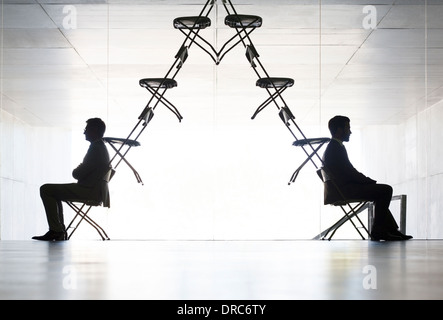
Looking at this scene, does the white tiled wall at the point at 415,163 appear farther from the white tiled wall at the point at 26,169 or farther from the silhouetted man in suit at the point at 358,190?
the white tiled wall at the point at 26,169

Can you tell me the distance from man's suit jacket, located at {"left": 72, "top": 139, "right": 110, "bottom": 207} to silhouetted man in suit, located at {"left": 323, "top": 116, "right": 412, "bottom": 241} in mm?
1731

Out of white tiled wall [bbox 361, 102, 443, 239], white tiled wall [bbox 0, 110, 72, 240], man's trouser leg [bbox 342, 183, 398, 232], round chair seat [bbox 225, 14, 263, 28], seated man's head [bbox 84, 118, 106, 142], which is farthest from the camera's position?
white tiled wall [bbox 361, 102, 443, 239]

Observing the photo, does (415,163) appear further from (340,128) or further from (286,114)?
(286,114)

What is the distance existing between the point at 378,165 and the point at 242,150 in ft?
4.86

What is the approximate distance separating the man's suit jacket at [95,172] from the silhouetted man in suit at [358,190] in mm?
1731

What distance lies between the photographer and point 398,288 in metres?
1.39

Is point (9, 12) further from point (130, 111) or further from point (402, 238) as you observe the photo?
point (402, 238)

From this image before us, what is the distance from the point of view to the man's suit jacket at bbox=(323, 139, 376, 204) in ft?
15.6

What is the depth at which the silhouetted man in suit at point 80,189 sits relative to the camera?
4.73 meters

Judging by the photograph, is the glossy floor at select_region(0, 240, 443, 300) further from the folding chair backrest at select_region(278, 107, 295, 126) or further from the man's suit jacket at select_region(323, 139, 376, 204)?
the folding chair backrest at select_region(278, 107, 295, 126)

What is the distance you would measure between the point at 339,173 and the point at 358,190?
19cm

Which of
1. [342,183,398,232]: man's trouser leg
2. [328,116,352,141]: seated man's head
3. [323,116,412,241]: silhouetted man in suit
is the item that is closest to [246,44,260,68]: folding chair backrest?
[328,116,352,141]: seated man's head

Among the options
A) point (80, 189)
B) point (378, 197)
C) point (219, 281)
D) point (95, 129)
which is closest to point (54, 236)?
point (80, 189)
